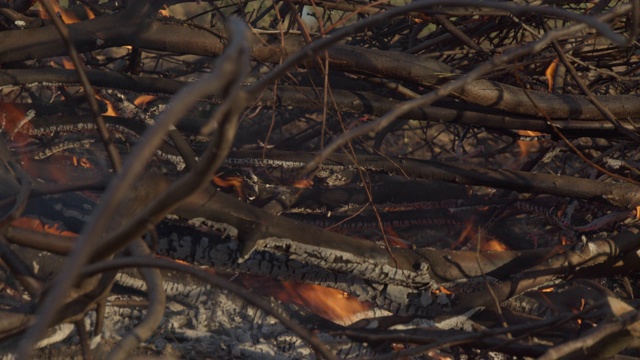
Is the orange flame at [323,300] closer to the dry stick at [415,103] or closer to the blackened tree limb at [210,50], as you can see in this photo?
the blackened tree limb at [210,50]

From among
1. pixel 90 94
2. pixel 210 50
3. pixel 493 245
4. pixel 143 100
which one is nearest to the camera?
pixel 90 94

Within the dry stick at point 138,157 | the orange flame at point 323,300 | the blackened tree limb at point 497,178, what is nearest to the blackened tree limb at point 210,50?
the blackened tree limb at point 497,178

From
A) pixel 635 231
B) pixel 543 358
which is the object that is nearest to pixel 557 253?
pixel 635 231

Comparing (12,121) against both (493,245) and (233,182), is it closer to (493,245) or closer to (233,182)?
(233,182)

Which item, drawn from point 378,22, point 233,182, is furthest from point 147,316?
point 233,182

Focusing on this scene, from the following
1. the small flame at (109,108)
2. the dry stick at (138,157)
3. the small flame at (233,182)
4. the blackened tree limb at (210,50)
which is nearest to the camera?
the dry stick at (138,157)

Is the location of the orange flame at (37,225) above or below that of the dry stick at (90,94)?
below

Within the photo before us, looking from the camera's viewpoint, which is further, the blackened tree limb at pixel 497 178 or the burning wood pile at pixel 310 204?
the blackened tree limb at pixel 497 178

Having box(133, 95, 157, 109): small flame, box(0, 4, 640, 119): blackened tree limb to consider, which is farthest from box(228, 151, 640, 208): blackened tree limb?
box(133, 95, 157, 109): small flame

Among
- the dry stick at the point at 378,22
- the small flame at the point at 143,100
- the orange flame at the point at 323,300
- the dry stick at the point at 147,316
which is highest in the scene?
the small flame at the point at 143,100

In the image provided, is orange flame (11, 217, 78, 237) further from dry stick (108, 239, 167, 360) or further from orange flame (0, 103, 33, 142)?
dry stick (108, 239, 167, 360)

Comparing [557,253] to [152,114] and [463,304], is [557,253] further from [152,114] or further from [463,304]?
[152,114]

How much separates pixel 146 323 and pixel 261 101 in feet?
4.70

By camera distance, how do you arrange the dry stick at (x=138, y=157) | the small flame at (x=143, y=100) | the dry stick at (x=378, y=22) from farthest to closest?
1. the small flame at (x=143, y=100)
2. the dry stick at (x=378, y=22)
3. the dry stick at (x=138, y=157)
